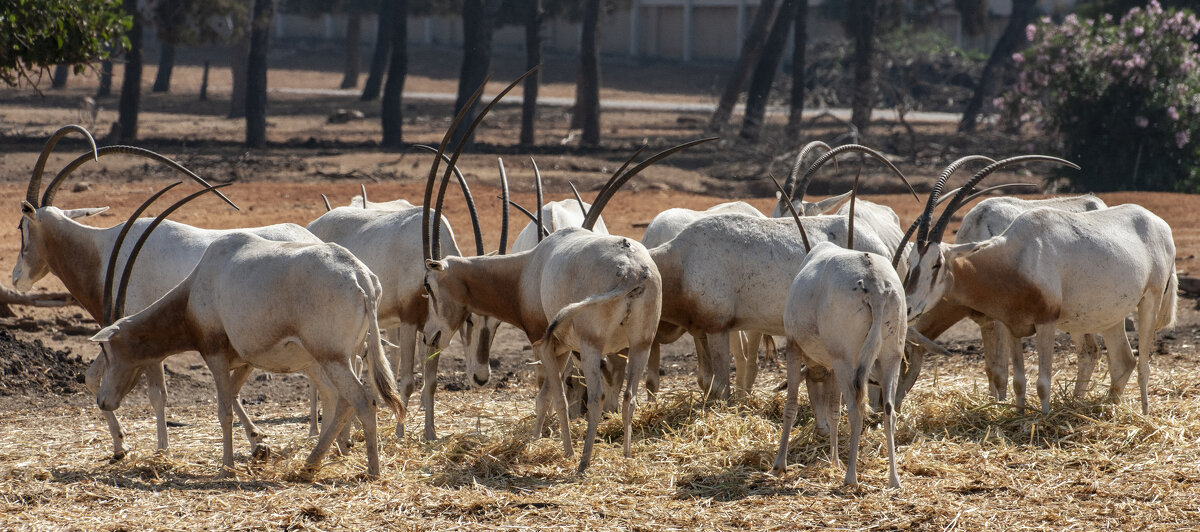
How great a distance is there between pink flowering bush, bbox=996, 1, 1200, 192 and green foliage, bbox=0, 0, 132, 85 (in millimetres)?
15303

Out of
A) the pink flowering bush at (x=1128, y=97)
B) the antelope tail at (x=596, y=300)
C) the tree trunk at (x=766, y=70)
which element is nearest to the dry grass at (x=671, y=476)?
the antelope tail at (x=596, y=300)

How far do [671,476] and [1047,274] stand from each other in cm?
274

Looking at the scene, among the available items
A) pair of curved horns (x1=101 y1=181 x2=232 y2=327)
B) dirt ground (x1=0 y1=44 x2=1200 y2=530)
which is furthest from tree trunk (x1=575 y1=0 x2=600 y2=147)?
pair of curved horns (x1=101 y1=181 x2=232 y2=327)

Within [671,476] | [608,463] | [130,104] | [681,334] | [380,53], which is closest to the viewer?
[671,476]

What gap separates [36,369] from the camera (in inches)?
376

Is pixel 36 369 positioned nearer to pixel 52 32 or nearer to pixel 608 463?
pixel 52 32

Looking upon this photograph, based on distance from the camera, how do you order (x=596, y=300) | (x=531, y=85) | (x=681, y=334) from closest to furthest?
1. (x=596, y=300)
2. (x=681, y=334)
3. (x=531, y=85)

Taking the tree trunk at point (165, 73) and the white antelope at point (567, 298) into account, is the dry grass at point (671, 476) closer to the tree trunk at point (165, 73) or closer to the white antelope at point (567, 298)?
the white antelope at point (567, 298)

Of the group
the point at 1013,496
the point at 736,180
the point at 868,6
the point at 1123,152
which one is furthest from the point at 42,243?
the point at 868,6

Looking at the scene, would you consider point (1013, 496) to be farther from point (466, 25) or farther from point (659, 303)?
point (466, 25)

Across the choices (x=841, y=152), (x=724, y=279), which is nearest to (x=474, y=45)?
(x=841, y=152)

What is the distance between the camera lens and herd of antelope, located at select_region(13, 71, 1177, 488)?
20.5ft

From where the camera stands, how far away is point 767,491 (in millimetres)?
6375

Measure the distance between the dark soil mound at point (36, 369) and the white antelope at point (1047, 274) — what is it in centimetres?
642
